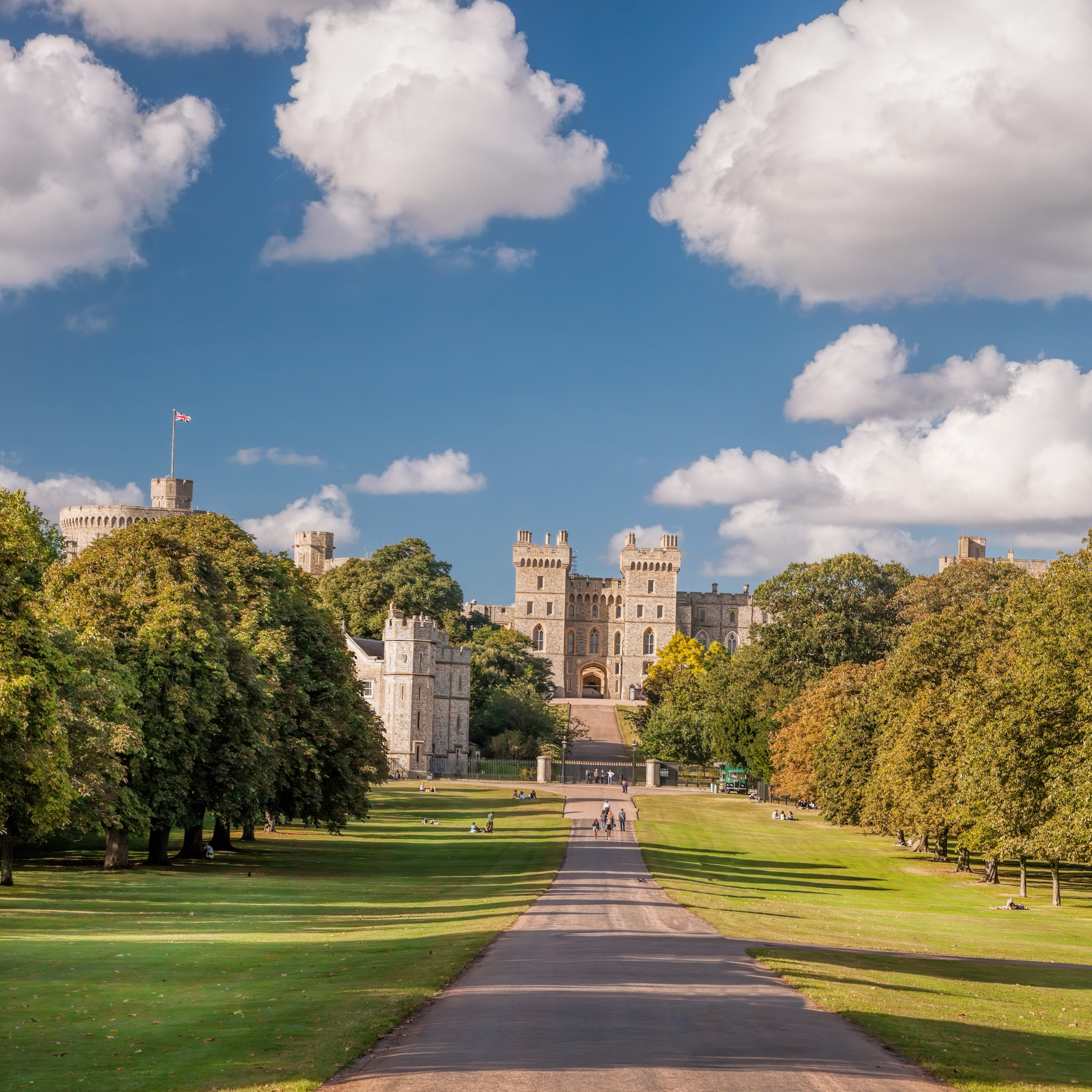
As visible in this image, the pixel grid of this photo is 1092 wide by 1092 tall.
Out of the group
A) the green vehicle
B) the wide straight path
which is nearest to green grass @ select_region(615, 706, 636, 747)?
the green vehicle

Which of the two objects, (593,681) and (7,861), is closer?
(7,861)

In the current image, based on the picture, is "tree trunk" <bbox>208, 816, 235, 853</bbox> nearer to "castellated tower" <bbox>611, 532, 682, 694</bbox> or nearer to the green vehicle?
the green vehicle

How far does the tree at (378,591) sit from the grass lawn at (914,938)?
47056mm

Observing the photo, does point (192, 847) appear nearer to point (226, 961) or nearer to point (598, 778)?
point (226, 961)

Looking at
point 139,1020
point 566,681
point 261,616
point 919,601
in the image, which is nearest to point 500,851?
point 261,616

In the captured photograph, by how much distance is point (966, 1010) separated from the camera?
13469 millimetres

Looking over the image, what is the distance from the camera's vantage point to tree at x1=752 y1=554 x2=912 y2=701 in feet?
234

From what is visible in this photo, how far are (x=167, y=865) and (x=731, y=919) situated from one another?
17.3 m

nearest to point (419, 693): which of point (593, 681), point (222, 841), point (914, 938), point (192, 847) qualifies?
point (222, 841)

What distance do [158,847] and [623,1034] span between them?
25129mm

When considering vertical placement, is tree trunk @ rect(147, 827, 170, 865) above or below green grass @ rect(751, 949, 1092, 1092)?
A: below

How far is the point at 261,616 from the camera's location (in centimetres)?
3666

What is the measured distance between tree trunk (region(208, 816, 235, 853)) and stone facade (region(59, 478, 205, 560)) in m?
77.1

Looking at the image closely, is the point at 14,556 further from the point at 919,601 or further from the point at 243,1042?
the point at 919,601
